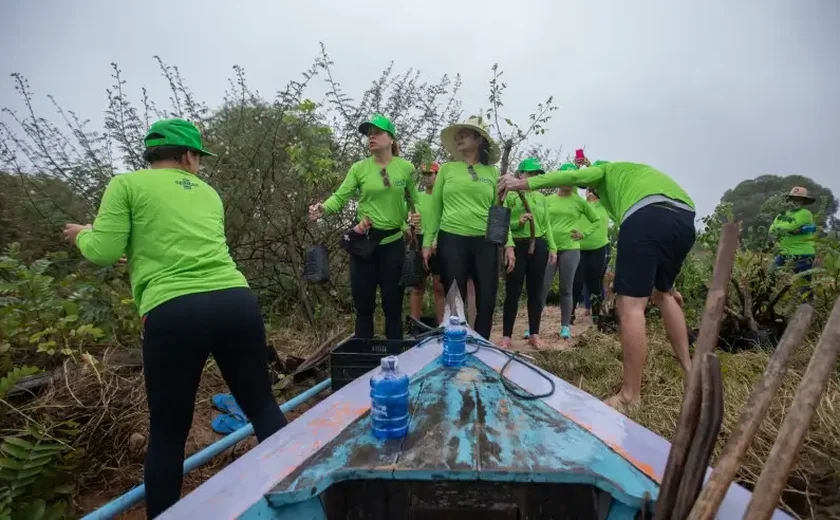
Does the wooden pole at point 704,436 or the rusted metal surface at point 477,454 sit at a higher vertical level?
the wooden pole at point 704,436

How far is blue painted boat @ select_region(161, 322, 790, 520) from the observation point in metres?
1.11

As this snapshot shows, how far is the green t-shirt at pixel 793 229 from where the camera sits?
5.53 metres

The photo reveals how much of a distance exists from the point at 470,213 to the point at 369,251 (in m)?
0.89

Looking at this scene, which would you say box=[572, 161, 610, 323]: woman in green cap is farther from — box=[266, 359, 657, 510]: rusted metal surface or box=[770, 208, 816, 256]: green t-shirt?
box=[266, 359, 657, 510]: rusted metal surface

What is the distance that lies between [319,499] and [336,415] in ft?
1.15

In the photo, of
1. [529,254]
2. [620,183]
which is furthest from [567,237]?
[620,183]

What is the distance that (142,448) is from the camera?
2.80 meters

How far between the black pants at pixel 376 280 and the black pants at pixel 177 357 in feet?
5.88

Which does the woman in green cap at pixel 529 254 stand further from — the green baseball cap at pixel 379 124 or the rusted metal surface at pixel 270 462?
the rusted metal surface at pixel 270 462

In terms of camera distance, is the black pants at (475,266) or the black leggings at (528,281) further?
the black leggings at (528,281)

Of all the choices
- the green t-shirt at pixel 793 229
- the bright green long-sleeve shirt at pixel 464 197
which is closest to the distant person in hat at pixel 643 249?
the bright green long-sleeve shirt at pixel 464 197

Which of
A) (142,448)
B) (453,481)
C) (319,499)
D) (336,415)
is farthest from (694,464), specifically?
(142,448)

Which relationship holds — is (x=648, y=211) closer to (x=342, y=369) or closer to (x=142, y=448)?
(x=342, y=369)

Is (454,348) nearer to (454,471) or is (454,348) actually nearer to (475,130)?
(454,471)
